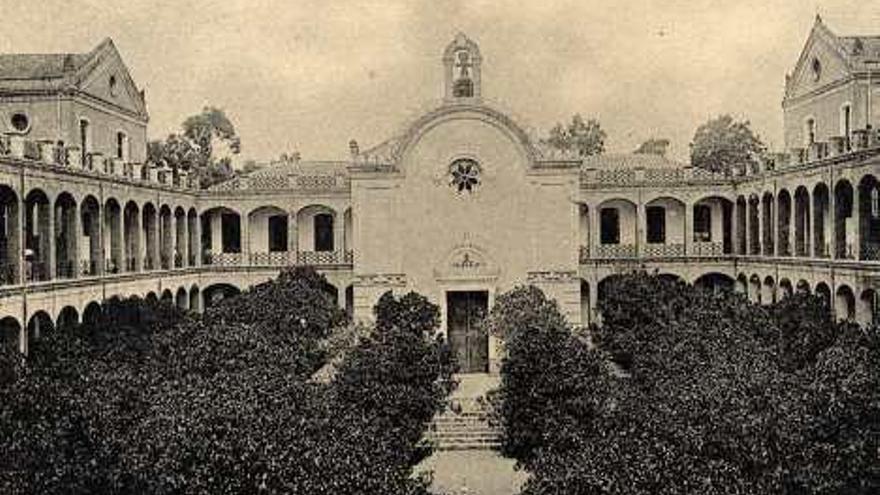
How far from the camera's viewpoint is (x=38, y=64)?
1626 inches

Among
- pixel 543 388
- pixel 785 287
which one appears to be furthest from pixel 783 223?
pixel 543 388

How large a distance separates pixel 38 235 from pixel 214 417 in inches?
1014

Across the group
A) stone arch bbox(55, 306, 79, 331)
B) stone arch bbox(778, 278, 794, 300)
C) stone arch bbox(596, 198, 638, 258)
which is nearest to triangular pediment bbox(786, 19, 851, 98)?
stone arch bbox(778, 278, 794, 300)

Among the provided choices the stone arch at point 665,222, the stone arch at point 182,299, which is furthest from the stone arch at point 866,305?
the stone arch at point 182,299

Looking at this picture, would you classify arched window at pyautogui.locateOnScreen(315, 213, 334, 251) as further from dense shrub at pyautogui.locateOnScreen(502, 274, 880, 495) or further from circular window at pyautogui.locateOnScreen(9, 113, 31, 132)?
dense shrub at pyautogui.locateOnScreen(502, 274, 880, 495)

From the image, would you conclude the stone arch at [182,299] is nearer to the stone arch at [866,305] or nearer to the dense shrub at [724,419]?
the dense shrub at [724,419]

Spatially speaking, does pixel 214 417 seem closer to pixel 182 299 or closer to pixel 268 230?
pixel 182 299

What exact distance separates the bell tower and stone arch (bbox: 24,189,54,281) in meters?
14.1

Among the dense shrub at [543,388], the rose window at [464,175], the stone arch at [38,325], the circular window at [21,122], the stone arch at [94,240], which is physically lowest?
the dense shrub at [543,388]

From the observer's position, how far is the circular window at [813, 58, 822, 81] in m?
43.0

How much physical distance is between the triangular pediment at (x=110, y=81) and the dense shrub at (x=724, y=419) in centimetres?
2600

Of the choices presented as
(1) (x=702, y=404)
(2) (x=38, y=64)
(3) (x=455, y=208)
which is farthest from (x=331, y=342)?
(2) (x=38, y=64)

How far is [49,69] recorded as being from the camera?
134ft

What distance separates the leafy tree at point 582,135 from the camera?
231 ft
